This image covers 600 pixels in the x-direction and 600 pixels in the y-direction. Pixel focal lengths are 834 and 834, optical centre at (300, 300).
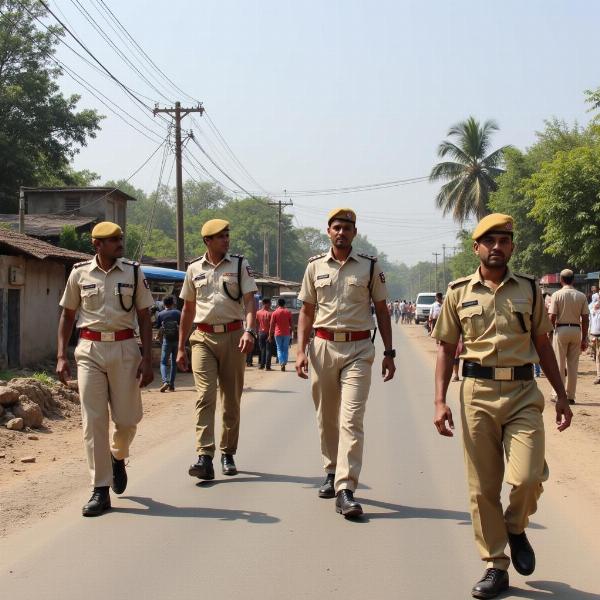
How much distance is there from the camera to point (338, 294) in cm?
632

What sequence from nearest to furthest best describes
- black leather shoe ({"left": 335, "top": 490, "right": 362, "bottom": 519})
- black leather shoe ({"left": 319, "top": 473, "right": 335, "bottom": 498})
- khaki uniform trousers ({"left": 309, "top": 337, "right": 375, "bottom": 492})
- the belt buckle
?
1. the belt buckle
2. black leather shoe ({"left": 335, "top": 490, "right": 362, "bottom": 519})
3. khaki uniform trousers ({"left": 309, "top": 337, "right": 375, "bottom": 492})
4. black leather shoe ({"left": 319, "top": 473, "right": 335, "bottom": 498})

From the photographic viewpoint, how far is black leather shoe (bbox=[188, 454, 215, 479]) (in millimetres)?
6840

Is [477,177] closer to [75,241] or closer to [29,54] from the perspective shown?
[29,54]

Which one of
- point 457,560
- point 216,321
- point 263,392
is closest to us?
point 457,560

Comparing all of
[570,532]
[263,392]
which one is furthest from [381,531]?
[263,392]

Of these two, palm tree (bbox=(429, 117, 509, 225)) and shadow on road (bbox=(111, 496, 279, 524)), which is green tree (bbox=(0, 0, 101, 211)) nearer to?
palm tree (bbox=(429, 117, 509, 225))

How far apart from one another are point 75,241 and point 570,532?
22.4 m

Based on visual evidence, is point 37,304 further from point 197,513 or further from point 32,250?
point 197,513

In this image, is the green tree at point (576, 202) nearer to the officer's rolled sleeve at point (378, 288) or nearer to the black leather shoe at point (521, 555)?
the officer's rolled sleeve at point (378, 288)

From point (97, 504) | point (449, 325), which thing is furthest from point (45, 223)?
point (449, 325)

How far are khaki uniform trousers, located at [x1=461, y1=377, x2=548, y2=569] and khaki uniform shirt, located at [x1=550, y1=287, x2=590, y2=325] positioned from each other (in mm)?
7937

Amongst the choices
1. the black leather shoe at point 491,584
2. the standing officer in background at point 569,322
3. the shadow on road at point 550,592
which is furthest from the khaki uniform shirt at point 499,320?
the standing officer in background at point 569,322

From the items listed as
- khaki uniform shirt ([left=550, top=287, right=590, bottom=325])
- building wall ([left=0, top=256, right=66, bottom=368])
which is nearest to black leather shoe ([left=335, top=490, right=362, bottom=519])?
khaki uniform shirt ([left=550, top=287, right=590, bottom=325])

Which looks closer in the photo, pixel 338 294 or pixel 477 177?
pixel 338 294
